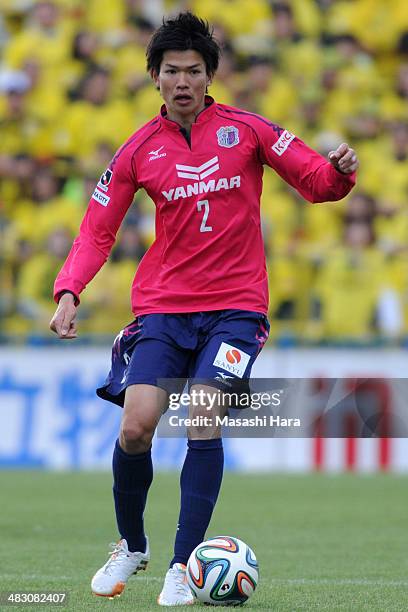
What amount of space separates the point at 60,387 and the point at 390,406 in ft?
10.7

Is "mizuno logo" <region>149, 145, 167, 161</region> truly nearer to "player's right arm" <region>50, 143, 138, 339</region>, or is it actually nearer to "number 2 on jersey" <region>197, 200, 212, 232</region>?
"player's right arm" <region>50, 143, 138, 339</region>

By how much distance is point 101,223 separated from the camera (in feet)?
18.5

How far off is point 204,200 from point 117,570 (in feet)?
5.14

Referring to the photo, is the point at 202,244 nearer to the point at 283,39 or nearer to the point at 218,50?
the point at 218,50

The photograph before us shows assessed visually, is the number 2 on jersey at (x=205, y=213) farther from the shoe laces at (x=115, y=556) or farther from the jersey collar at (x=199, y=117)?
the shoe laces at (x=115, y=556)

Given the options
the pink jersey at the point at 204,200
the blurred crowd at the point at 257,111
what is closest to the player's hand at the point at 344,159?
the pink jersey at the point at 204,200

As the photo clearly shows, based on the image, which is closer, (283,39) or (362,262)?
(362,262)

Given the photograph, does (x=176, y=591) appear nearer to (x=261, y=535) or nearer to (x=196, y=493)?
(x=196, y=493)

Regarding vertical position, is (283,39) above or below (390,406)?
above

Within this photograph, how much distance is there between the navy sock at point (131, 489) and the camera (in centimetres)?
550

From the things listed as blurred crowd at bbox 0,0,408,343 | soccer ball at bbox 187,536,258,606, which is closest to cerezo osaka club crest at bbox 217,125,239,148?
soccer ball at bbox 187,536,258,606

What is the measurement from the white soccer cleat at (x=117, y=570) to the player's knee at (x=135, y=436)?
45cm

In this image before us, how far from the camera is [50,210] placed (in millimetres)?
14281

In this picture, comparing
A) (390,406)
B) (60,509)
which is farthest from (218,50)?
(390,406)
